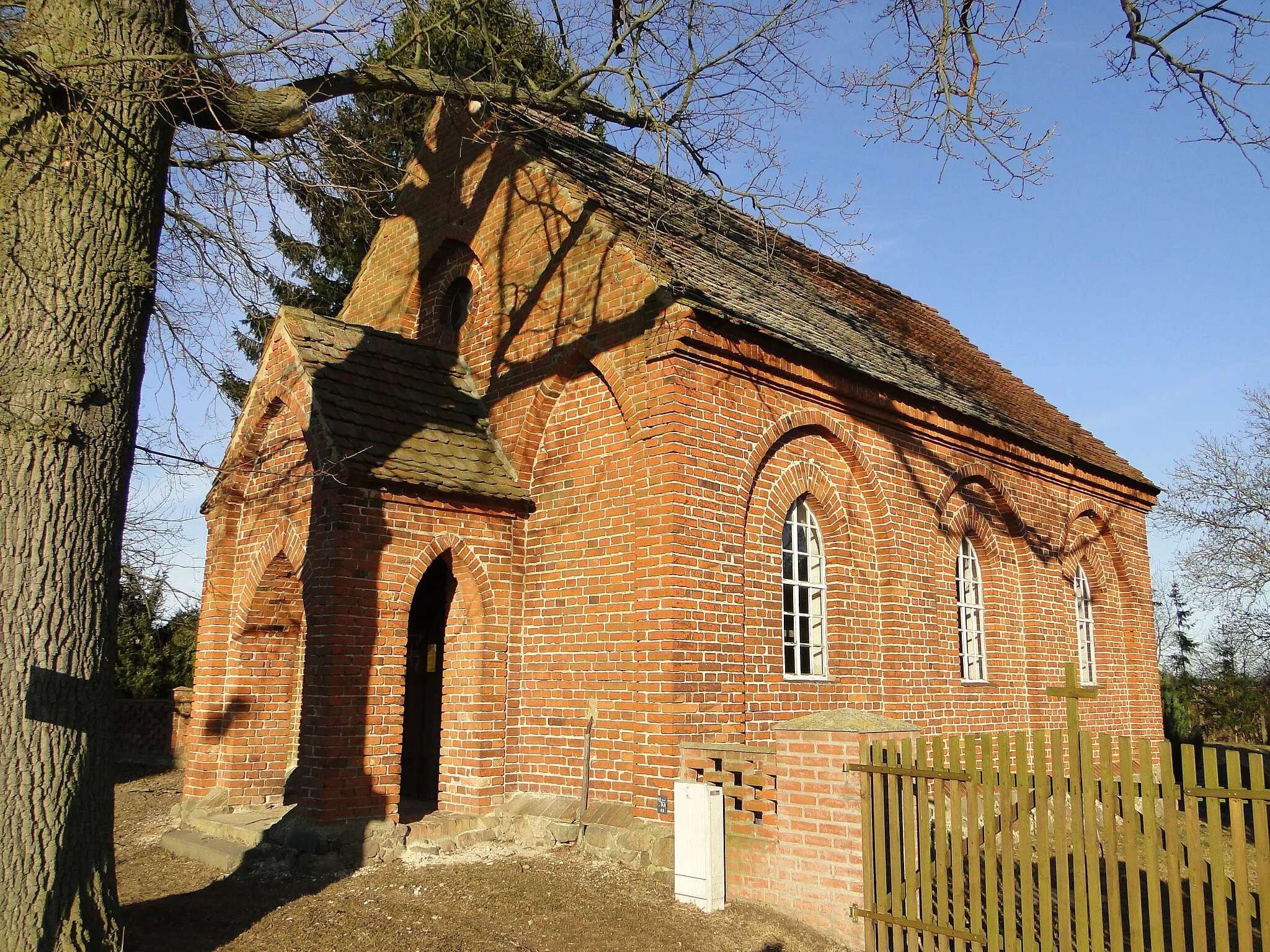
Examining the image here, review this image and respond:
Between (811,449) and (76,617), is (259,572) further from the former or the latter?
(811,449)

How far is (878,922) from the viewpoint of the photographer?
260 inches

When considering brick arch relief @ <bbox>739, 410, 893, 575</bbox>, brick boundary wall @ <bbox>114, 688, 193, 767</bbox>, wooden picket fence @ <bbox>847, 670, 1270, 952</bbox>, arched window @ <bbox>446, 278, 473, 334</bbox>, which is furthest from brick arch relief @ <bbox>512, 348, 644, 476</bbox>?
brick boundary wall @ <bbox>114, 688, 193, 767</bbox>

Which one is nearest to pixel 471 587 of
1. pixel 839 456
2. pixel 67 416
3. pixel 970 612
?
pixel 839 456

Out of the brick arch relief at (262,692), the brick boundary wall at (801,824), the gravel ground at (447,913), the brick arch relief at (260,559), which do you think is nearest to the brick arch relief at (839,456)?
the brick boundary wall at (801,824)

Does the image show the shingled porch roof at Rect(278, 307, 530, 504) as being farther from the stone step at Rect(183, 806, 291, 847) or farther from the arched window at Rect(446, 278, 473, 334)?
the stone step at Rect(183, 806, 291, 847)

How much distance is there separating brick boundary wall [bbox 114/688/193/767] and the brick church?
20.4ft

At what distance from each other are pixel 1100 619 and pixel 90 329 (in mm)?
16676

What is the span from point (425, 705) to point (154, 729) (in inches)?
344

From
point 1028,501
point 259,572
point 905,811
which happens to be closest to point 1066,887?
point 905,811

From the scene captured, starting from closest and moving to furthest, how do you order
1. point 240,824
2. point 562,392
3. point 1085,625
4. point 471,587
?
point 240,824 < point 471,587 < point 562,392 < point 1085,625

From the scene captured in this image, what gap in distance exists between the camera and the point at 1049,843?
5605 mm

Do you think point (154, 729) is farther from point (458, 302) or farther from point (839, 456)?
point (839, 456)

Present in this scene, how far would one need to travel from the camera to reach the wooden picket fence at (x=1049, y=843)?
16.0ft

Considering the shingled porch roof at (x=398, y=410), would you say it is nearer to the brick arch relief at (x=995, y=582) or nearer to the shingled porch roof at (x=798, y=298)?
the shingled porch roof at (x=798, y=298)
